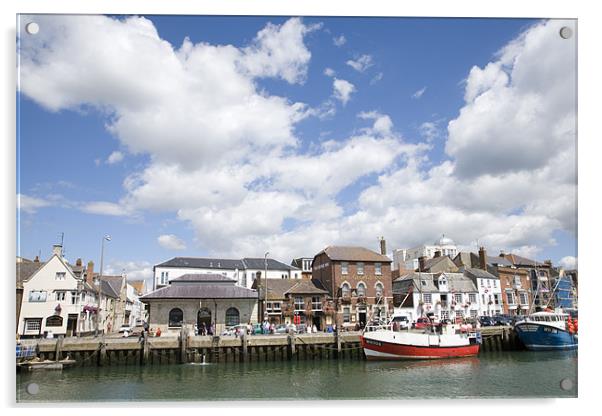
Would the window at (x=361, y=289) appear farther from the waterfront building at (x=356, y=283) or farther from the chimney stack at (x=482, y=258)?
the chimney stack at (x=482, y=258)

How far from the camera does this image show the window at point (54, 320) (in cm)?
2526

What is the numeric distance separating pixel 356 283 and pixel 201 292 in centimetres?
1179

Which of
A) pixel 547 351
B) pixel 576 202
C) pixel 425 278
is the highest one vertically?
pixel 576 202

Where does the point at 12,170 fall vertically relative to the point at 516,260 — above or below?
above

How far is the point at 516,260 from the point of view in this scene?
159ft

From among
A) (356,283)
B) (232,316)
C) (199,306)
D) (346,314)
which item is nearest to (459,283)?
(356,283)

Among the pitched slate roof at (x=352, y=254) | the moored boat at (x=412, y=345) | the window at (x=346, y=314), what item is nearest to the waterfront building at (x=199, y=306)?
the window at (x=346, y=314)

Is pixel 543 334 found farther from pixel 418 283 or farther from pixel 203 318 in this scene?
pixel 203 318

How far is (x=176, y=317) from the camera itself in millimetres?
28672

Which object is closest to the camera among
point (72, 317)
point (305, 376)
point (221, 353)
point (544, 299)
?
point (305, 376)

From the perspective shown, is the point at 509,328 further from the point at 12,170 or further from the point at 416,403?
the point at 12,170

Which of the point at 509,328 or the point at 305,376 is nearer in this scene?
the point at 305,376

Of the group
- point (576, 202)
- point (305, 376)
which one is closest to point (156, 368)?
point (305, 376)

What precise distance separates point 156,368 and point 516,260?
40.1 meters
